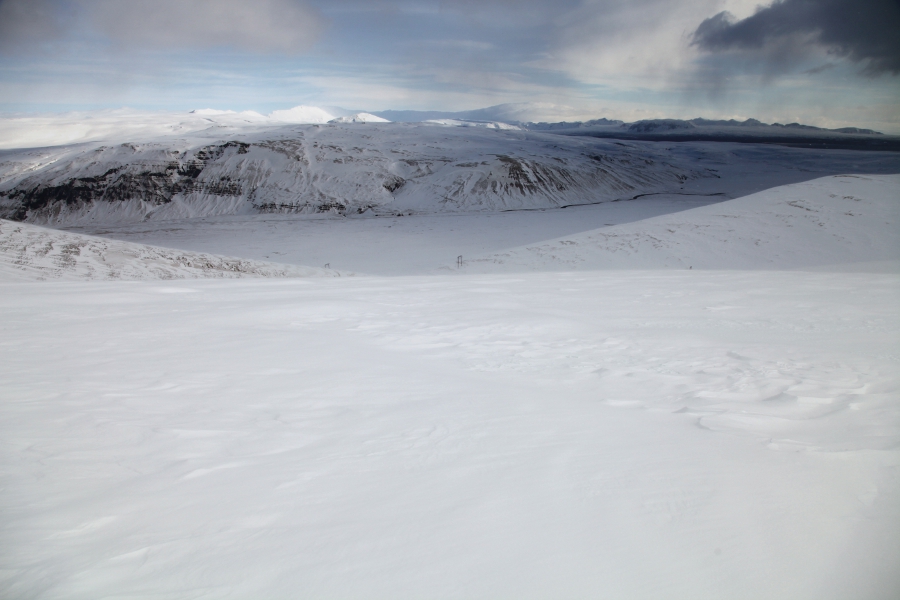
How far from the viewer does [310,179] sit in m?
40.8

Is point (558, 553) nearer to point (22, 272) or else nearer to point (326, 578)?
point (326, 578)

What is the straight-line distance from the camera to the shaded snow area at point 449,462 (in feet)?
4.81

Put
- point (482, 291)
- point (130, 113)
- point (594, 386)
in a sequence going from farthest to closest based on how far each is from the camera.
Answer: point (130, 113) → point (482, 291) → point (594, 386)

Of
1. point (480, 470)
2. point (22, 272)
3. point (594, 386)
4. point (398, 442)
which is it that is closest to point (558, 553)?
point (480, 470)

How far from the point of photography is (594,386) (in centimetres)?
311

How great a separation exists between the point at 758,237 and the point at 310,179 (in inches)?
1328

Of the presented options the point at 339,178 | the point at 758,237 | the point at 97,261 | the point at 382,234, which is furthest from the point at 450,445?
the point at 339,178

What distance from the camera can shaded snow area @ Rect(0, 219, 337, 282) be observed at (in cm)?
928

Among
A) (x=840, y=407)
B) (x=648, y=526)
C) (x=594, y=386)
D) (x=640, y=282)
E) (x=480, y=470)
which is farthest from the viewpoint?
(x=640, y=282)

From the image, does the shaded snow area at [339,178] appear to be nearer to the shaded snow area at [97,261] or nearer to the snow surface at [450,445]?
the shaded snow area at [97,261]

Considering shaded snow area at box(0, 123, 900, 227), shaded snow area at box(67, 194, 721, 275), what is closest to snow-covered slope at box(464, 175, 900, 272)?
shaded snow area at box(67, 194, 721, 275)

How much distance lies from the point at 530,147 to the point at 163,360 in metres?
51.1

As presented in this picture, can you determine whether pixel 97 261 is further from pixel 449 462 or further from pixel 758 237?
pixel 758 237

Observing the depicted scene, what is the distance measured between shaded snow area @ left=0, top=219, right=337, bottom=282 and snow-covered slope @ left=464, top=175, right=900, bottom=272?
6415mm
